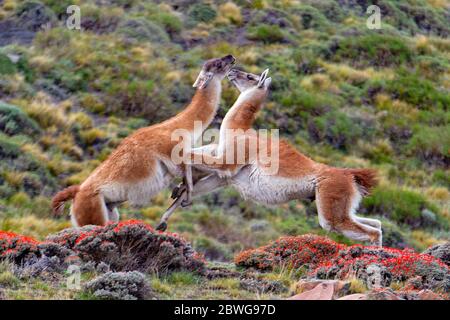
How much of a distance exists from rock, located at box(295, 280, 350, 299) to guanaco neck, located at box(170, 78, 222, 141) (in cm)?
309

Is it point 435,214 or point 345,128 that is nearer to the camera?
point 435,214

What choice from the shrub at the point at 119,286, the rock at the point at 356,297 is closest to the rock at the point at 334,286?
the rock at the point at 356,297

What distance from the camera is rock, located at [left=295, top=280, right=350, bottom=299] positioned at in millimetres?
7320

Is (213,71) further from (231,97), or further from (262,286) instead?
(231,97)

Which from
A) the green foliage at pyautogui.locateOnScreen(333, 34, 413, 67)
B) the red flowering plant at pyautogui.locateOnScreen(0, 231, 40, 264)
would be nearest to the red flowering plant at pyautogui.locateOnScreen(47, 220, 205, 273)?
the red flowering plant at pyautogui.locateOnScreen(0, 231, 40, 264)

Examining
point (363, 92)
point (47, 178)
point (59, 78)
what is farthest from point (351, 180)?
point (363, 92)

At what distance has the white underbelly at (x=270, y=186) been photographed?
10.0m

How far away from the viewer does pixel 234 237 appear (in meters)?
18.9

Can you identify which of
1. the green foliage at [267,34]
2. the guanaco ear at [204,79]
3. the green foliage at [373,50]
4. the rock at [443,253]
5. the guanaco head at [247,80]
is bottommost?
the green foliage at [373,50]

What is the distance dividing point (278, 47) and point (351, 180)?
19.7 m

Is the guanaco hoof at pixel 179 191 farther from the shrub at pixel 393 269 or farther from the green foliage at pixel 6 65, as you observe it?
the green foliage at pixel 6 65

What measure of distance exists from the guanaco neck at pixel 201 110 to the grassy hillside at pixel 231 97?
5.89 m

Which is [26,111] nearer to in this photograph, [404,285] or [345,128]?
[345,128]

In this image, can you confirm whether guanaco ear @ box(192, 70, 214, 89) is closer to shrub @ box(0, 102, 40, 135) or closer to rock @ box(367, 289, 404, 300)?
rock @ box(367, 289, 404, 300)
